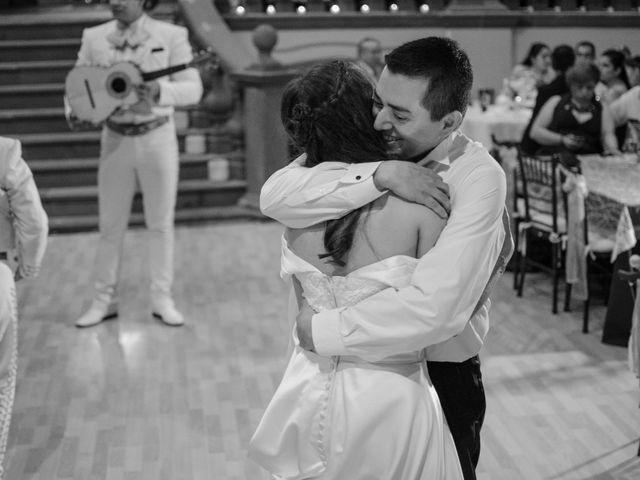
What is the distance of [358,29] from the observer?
1004 centimetres

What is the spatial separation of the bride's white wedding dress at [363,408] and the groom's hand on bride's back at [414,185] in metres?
0.12

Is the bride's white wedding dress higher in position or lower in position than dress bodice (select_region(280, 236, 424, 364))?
lower

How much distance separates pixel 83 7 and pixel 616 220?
6.73 meters

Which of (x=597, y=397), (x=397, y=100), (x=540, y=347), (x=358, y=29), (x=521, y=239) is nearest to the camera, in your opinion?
(x=397, y=100)

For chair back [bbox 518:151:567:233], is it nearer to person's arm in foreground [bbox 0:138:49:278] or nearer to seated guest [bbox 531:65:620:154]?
seated guest [bbox 531:65:620:154]

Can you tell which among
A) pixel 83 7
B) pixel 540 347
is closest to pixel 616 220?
pixel 540 347

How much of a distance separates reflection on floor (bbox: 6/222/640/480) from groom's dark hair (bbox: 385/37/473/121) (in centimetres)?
208

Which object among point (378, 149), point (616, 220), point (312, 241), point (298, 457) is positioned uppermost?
point (378, 149)

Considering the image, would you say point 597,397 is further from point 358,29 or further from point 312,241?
point 358,29

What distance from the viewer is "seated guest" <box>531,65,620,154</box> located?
20.4 feet

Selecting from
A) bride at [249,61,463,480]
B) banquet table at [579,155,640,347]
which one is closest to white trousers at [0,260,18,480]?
bride at [249,61,463,480]

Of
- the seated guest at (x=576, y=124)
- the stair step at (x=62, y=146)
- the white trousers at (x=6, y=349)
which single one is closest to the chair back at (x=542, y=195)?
the seated guest at (x=576, y=124)

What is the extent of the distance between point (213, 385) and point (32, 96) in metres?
4.76

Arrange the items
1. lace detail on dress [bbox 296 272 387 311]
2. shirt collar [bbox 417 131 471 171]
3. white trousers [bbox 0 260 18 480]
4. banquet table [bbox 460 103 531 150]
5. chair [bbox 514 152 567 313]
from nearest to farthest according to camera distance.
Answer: lace detail on dress [bbox 296 272 387 311]
shirt collar [bbox 417 131 471 171]
white trousers [bbox 0 260 18 480]
chair [bbox 514 152 567 313]
banquet table [bbox 460 103 531 150]
